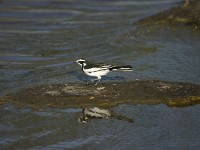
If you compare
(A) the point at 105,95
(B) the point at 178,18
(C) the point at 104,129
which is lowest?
(C) the point at 104,129

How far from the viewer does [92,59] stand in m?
18.1

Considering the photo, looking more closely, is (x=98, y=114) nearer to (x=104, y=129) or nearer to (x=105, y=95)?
(x=104, y=129)

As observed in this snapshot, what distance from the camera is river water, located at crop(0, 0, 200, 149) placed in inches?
429

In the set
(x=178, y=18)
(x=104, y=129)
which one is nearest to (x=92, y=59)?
(x=178, y=18)

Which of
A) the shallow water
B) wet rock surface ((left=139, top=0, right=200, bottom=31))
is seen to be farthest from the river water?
wet rock surface ((left=139, top=0, right=200, bottom=31))

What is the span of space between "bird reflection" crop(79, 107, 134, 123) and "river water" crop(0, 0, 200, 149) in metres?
0.16

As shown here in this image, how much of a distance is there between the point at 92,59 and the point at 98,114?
6065mm

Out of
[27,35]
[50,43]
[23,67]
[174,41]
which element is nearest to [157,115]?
[23,67]

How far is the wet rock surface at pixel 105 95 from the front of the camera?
1280 cm

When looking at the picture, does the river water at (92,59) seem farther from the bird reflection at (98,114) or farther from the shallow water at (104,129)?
the bird reflection at (98,114)

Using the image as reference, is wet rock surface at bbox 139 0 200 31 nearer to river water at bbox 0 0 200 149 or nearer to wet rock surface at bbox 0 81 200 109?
river water at bbox 0 0 200 149

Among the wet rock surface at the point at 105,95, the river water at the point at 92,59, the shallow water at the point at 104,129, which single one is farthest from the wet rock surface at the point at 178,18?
the shallow water at the point at 104,129

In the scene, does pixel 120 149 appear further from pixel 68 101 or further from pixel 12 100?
pixel 12 100

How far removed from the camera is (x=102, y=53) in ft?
62.3
